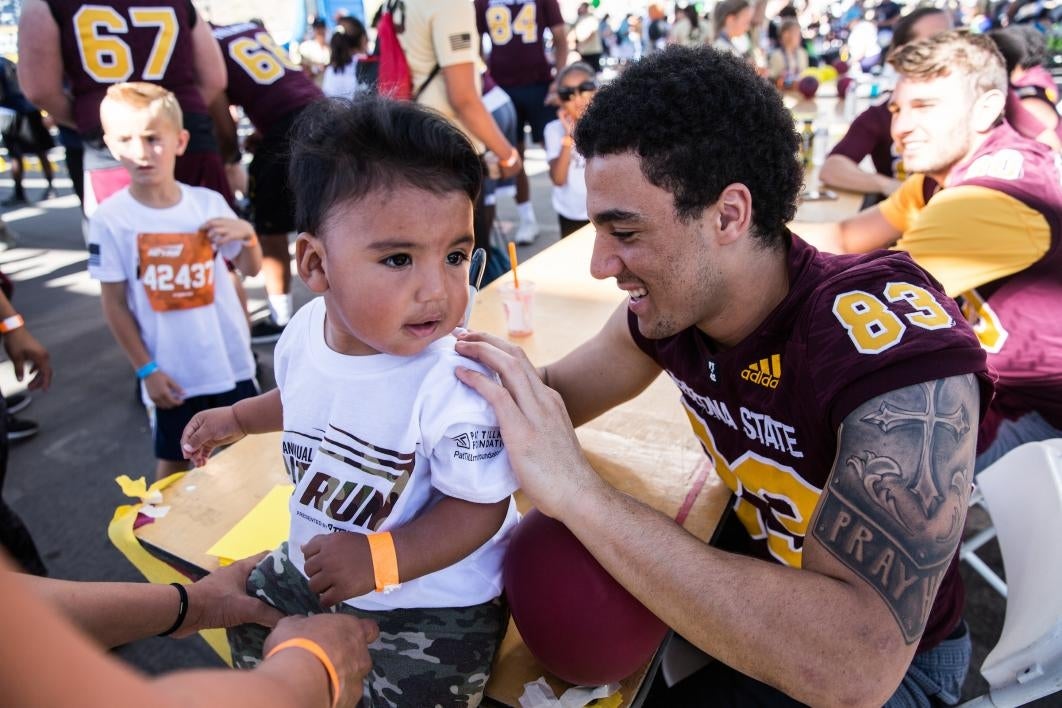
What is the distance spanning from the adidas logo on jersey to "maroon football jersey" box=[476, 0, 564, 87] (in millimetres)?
5320

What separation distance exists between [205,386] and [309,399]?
1.58 metres

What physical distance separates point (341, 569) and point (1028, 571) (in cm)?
144

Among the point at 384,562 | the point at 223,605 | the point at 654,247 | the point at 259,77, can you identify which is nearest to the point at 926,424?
the point at 654,247

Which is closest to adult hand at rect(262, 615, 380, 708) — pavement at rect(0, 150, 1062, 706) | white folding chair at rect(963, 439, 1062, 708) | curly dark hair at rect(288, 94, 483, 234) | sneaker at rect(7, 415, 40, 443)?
curly dark hair at rect(288, 94, 483, 234)

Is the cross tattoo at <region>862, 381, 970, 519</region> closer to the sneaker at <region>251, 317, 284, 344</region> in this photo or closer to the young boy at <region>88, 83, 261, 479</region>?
the young boy at <region>88, 83, 261, 479</region>

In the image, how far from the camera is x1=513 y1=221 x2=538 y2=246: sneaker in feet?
20.7

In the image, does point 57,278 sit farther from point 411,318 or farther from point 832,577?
point 832,577

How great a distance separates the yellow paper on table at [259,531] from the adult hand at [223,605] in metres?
0.09

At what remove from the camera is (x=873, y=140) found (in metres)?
3.88

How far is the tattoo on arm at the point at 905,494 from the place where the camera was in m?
1.03

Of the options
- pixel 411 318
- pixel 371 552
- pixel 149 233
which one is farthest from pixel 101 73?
pixel 371 552

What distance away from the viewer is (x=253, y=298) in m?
5.39

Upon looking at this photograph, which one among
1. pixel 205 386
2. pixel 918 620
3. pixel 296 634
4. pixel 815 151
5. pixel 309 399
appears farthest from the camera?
pixel 815 151

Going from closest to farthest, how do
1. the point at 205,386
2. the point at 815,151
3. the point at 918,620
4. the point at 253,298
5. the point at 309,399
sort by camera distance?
the point at 918,620, the point at 309,399, the point at 205,386, the point at 815,151, the point at 253,298
